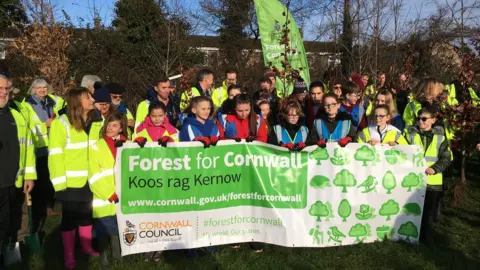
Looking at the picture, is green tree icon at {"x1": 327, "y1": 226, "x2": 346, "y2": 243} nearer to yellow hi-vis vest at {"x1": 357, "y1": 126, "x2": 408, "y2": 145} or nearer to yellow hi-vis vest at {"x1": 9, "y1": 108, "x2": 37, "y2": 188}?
yellow hi-vis vest at {"x1": 357, "y1": 126, "x2": 408, "y2": 145}

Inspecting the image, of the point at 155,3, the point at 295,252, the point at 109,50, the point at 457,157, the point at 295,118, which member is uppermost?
the point at 155,3

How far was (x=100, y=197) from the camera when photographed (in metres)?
4.53

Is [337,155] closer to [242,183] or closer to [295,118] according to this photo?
[295,118]

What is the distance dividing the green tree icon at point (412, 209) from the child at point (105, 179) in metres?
3.50

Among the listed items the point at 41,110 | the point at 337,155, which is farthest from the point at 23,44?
the point at 337,155

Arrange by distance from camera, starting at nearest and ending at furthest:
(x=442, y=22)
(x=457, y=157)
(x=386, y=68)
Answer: (x=457, y=157), (x=386, y=68), (x=442, y=22)

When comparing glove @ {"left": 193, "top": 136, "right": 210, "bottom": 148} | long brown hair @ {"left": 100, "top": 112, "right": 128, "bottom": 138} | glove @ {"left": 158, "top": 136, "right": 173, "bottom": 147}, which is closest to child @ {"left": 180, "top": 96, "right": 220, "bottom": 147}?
glove @ {"left": 193, "top": 136, "right": 210, "bottom": 148}

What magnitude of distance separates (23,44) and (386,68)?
33.6 feet

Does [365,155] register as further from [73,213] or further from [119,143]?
[73,213]


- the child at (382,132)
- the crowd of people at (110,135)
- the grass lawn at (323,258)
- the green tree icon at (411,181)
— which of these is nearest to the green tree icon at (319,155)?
the crowd of people at (110,135)

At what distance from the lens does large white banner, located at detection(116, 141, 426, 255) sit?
4668 mm

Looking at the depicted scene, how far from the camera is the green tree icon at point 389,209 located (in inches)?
195

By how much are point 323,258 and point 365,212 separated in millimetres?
775

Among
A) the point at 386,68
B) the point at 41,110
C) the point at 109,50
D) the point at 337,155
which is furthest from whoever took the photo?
the point at 109,50
